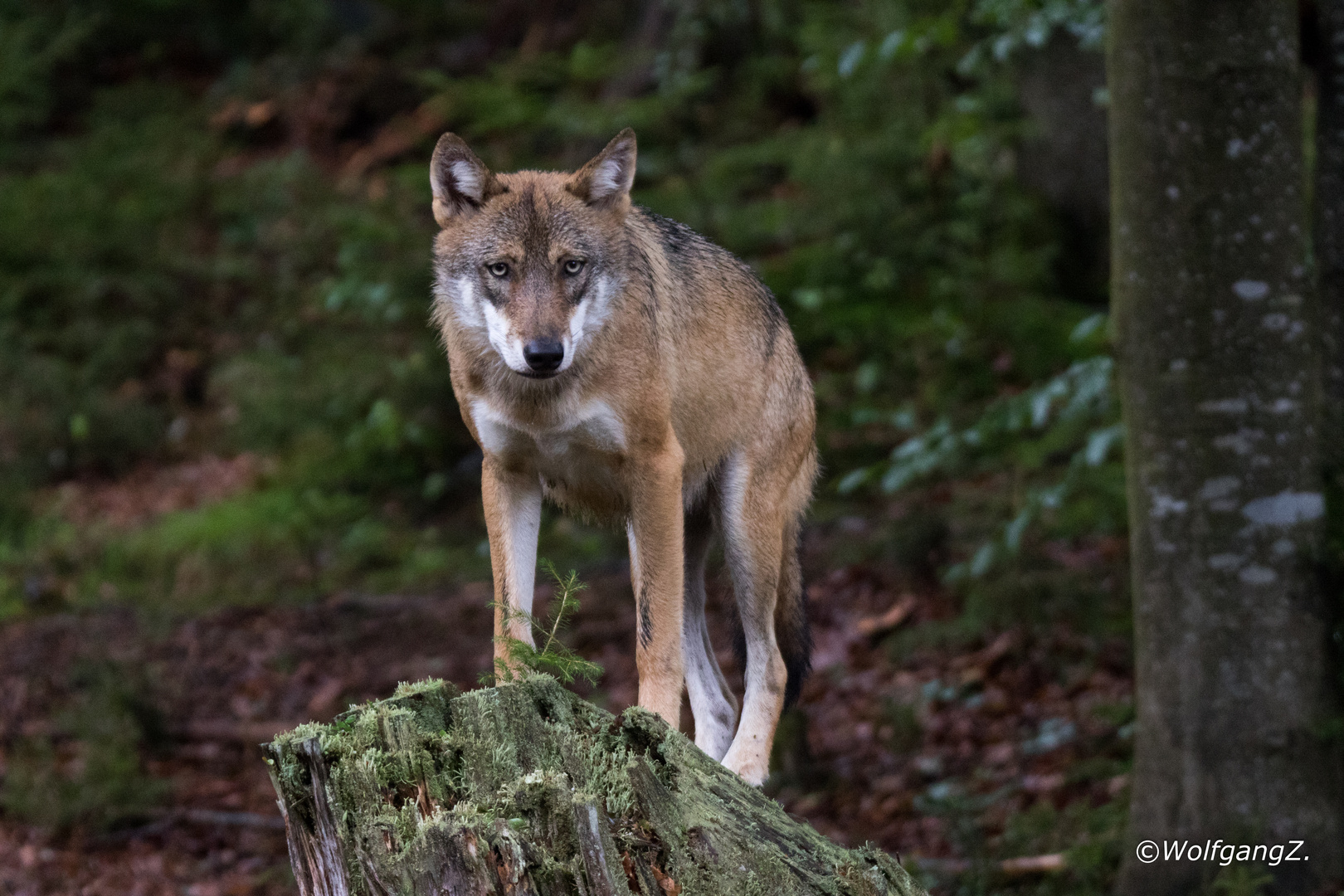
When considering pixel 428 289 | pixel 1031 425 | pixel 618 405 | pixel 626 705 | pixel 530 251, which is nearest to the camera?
pixel 530 251

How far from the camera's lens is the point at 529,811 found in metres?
3.10

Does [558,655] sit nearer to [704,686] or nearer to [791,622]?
[704,686]

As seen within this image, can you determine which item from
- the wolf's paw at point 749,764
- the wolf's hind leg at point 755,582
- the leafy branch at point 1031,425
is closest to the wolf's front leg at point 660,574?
the wolf's paw at point 749,764

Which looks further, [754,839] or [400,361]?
[400,361]

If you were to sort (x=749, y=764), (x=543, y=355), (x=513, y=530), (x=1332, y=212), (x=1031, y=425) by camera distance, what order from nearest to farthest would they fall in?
1. (x=543, y=355)
2. (x=513, y=530)
3. (x=749, y=764)
4. (x=1332, y=212)
5. (x=1031, y=425)

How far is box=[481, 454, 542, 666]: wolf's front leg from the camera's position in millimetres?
4816

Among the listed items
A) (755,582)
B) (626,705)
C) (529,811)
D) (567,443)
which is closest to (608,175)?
(567,443)

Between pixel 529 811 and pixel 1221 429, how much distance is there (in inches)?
162

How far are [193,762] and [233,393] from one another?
20.4 feet

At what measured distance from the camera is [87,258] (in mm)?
16234

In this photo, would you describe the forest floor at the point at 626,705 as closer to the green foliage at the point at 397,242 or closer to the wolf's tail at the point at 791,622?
the wolf's tail at the point at 791,622

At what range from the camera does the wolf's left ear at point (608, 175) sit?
15.9 ft

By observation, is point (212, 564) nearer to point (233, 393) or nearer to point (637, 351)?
point (233, 393)

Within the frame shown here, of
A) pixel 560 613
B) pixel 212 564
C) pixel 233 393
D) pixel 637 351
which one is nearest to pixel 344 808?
pixel 560 613
